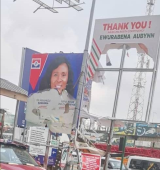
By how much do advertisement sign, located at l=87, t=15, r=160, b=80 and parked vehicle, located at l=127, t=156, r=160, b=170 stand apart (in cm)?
1181

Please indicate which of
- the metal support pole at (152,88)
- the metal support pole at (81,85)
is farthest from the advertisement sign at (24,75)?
the metal support pole at (152,88)

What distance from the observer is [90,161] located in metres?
12.4

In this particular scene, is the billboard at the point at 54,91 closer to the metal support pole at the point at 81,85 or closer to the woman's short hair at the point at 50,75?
the woman's short hair at the point at 50,75

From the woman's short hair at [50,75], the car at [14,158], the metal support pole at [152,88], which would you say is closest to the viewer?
the car at [14,158]

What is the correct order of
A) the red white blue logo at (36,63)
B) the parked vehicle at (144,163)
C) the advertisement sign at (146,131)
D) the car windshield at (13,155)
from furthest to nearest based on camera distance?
the advertisement sign at (146,131) → the parked vehicle at (144,163) → the red white blue logo at (36,63) → the car windshield at (13,155)

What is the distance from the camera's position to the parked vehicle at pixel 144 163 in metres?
23.3

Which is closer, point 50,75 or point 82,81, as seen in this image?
point 82,81

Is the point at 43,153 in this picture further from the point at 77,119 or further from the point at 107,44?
the point at 107,44

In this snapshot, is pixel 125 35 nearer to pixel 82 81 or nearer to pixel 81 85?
pixel 82 81

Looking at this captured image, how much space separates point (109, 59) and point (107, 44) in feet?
2.08

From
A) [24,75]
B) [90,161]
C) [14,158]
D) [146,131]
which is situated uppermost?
[24,75]

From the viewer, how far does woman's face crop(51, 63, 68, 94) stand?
571 inches

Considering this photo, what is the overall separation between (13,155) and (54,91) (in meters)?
5.23

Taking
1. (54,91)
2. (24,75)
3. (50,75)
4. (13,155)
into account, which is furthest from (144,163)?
(13,155)
